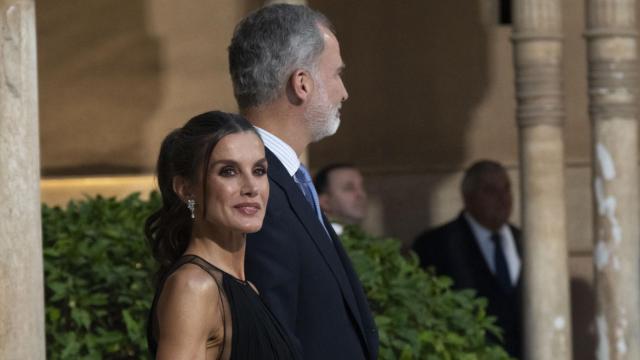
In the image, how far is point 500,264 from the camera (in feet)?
28.4

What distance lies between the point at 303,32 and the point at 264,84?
0.44ft

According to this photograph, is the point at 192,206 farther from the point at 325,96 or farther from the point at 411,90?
the point at 411,90

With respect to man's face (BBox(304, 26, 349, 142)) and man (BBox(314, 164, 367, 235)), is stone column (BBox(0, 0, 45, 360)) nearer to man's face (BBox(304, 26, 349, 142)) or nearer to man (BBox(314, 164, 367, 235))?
man's face (BBox(304, 26, 349, 142))

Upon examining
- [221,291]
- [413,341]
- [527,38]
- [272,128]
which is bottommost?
[413,341]

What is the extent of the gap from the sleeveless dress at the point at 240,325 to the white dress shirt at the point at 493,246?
18.4ft

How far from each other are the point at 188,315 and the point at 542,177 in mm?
5408

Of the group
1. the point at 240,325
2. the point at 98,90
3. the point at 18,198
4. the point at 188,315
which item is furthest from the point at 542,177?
the point at 188,315

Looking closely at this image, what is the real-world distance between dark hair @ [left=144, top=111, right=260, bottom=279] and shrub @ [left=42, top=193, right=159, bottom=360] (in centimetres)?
250

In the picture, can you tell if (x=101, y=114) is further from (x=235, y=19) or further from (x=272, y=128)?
(x=272, y=128)

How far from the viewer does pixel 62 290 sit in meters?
5.79

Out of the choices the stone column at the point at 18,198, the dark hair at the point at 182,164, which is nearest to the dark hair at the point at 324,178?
the stone column at the point at 18,198

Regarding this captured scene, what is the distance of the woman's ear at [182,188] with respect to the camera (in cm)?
315

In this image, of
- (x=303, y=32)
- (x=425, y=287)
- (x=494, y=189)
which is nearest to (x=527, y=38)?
(x=494, y=189)

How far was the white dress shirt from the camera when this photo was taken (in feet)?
28.4
